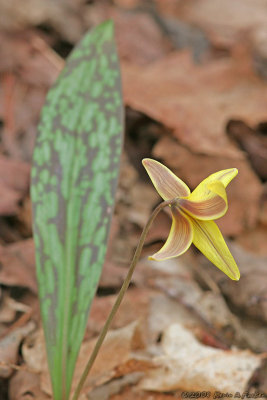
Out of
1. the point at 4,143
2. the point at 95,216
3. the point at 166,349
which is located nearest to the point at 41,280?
the point at 95,216

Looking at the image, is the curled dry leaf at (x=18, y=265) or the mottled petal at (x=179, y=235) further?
the curled dry leaf at (x=18, y=265)

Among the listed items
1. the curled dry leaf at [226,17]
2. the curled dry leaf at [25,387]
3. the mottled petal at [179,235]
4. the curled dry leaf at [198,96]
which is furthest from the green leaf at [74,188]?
the curled dry leaf at [226,17]

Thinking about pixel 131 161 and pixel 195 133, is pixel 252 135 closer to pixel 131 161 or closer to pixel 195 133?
pixel 195 133

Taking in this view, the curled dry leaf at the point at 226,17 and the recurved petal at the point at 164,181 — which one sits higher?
the recurved petal at the point at 164,181

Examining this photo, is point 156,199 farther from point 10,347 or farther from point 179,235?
point 179,235

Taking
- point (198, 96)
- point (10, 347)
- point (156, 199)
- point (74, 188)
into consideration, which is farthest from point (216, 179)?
point (198, 96)

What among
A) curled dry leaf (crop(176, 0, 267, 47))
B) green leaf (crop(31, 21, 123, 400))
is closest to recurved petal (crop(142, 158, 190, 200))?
green leaf (crop(31, 21, 123, 400))

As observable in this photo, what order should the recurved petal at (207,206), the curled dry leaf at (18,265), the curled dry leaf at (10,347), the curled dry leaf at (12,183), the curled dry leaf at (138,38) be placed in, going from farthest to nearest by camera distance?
the curled dry leaf at (138,38), the curled dry leaf at (12,183), the curled dry leaf at (18,265), the curled dry leaf at (10,347), the recurved petal at (207,206)

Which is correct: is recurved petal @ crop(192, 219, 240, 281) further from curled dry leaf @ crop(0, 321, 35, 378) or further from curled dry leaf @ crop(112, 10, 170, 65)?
curled dry leaf @ crop(112, 10, 170, 65)

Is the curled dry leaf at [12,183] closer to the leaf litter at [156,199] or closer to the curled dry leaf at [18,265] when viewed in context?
the leaf litter at [156,199]
